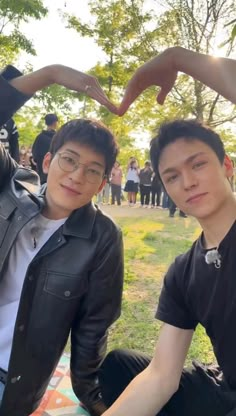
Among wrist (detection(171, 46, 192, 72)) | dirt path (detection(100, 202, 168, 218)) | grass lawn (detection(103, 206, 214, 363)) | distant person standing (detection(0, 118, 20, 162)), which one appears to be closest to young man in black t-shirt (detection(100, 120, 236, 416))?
wrist (detection(171, 46, 192, 72))

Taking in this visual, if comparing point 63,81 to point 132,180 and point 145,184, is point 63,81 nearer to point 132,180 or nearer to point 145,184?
point 145,184

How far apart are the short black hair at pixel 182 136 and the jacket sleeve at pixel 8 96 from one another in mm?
729

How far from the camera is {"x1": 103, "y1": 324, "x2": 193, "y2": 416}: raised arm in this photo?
171 cm

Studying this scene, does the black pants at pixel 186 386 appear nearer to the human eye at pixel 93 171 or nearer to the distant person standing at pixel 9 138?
the human eye at pixel 93 171

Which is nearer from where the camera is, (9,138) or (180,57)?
(180,57)

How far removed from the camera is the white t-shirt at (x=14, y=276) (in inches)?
76.3

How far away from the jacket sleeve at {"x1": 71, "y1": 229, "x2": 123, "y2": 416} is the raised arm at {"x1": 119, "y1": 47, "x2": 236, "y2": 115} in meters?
0.69

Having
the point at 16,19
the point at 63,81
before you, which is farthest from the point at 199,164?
the point at 16,19

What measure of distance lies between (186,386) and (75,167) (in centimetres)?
113

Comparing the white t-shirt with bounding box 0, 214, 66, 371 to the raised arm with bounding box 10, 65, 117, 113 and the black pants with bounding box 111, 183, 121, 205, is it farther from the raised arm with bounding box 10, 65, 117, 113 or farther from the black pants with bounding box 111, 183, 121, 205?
the black pants with bounding box 111, 183, 121, 205

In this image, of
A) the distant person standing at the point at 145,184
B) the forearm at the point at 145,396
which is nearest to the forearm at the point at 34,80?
the forearm at the point at 145,396

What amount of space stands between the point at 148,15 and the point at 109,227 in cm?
1156

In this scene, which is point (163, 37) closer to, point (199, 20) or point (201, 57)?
point (199, 20)

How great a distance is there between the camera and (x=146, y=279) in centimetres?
508
